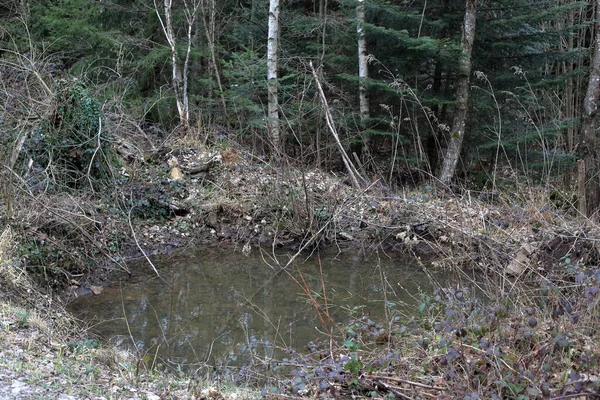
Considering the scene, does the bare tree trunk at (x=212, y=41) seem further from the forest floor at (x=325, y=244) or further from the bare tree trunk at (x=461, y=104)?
the bare tree trunk at (x=461, y=104)

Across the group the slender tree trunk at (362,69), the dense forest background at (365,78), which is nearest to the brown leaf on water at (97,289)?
the dense forest background at (365,78)

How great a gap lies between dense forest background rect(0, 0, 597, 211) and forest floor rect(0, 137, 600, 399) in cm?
113

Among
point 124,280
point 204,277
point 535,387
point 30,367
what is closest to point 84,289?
point 124,280

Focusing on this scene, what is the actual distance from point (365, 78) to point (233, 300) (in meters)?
6.37

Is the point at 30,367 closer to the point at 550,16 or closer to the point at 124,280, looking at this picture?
the point at 124,280

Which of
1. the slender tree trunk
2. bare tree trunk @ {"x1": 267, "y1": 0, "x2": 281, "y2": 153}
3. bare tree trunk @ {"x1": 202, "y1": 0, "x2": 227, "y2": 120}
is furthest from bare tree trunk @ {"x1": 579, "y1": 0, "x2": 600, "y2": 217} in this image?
bare tree trunk @ {"x1": 202, "y1": 0, "x2": 227, "y2": 120}

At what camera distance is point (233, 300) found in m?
7.33

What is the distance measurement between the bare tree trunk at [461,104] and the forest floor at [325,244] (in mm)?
1079

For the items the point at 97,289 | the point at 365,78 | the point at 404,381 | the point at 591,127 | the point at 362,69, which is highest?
the point at 362,69

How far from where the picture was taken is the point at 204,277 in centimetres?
825

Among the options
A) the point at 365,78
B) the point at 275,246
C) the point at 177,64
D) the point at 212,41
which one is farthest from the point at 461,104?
the point at 177,64

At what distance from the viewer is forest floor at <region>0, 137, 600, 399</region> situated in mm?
3645

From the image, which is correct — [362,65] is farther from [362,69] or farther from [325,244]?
[325,244]

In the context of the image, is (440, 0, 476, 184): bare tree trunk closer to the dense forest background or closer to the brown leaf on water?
the dense forest background
